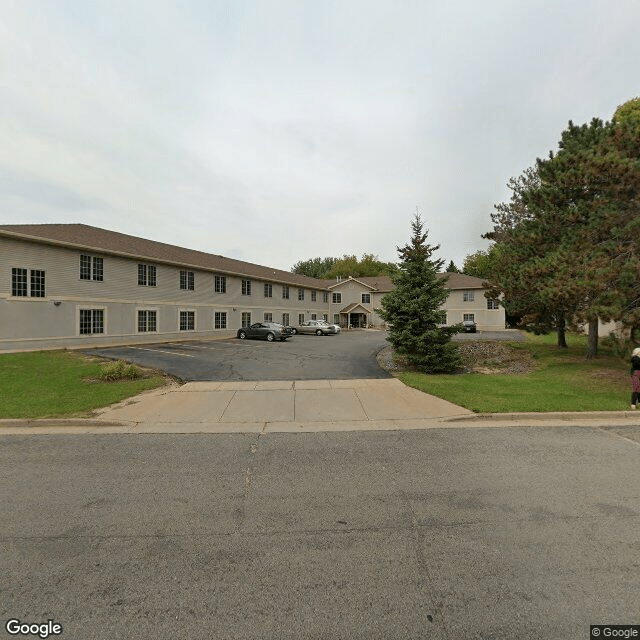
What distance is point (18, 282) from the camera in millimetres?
18766

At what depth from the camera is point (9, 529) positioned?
365 cm

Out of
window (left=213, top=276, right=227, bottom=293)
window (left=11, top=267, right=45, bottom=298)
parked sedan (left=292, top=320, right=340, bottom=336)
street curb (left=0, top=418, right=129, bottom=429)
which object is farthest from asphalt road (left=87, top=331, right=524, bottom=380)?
parked sedan (left=292, top=320, right=340, bottom=336)

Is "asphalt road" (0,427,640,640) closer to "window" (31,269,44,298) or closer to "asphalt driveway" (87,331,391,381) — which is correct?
"asphalt driveway" (87,331,391,381)

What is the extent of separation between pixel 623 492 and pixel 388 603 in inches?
153

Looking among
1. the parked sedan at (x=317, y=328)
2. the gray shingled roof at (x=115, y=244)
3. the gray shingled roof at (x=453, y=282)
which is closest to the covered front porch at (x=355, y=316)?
the gray shingled roof at (x=453, y=282)

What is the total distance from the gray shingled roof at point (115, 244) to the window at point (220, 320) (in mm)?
3747

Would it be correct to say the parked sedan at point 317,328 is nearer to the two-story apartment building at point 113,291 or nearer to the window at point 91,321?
the two-story apartment building at point 113,291

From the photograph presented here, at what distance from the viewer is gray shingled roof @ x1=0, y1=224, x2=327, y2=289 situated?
19859mm

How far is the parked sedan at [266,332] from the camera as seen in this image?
27945 millimetres

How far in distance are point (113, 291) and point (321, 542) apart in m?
24.4

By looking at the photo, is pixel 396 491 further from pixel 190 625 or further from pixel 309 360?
pixel 309 360

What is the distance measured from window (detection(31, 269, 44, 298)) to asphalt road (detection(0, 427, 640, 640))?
17.6 metres

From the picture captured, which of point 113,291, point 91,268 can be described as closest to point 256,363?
point 113,291

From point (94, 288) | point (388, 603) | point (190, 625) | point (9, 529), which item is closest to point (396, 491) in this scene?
point (388, 603)
